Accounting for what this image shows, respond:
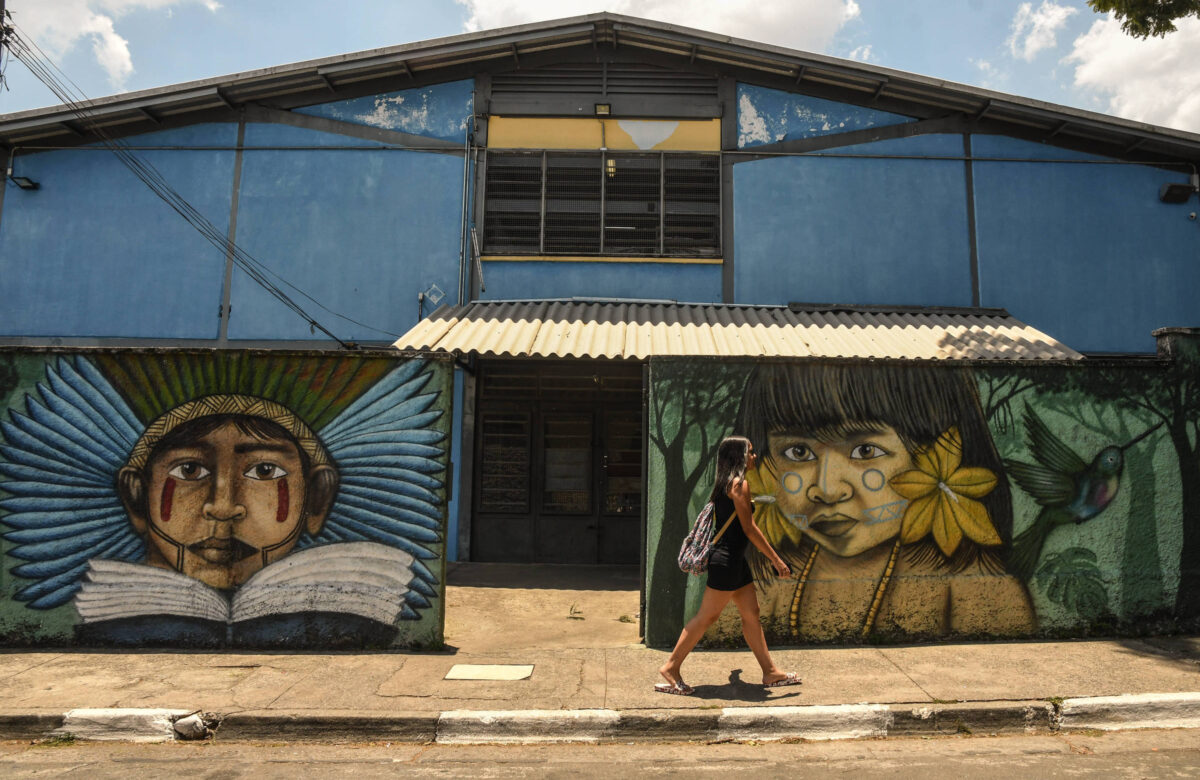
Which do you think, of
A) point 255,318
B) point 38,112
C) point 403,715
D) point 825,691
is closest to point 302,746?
point 403,715

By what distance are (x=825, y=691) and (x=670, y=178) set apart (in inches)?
315

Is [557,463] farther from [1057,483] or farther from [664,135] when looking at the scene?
[1057,483]

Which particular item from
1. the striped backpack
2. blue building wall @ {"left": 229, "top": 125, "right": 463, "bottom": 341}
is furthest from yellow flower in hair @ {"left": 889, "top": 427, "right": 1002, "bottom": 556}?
blue building wall @ {"left": 229, "top": 125, "right": 463, "bottom": 341}

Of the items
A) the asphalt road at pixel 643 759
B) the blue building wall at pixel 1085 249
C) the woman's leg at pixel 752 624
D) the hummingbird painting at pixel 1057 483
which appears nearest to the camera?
the asphalt road at pixel 643 759

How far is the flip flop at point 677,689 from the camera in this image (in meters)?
4.83

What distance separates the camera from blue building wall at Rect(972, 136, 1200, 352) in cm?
1075

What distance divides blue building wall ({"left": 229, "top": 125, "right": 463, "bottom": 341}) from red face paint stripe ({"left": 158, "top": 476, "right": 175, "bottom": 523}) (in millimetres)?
5052

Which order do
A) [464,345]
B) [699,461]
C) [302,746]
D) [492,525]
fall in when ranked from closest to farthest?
[302,746] → [699,461] → [464,345] → [492,525]

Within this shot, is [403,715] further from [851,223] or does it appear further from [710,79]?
[710,79]

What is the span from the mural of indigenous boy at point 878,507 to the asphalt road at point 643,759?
162 cm

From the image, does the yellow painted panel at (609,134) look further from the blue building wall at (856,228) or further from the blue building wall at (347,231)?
the blue building wall at (347,231)

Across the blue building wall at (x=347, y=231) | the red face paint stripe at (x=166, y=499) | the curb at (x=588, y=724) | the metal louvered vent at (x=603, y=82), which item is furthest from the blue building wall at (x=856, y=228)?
the red face paint stripe at (x=166, y=499)

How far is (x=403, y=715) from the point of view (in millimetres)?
4473

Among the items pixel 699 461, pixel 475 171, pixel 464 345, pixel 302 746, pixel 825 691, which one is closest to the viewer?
pixel 302 746
